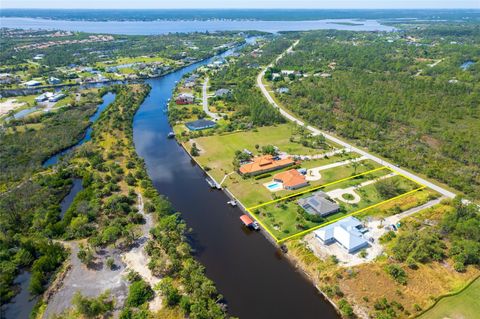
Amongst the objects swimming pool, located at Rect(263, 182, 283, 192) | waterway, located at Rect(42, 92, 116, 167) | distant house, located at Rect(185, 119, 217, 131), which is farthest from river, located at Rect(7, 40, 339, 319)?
distant house, located at Rect(185, 119, 217, 131)

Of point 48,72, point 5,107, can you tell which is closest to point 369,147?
point 5,107

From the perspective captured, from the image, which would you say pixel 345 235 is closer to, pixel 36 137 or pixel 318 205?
pixel 318 205

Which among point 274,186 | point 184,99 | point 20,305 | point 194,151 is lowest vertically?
point 20,305

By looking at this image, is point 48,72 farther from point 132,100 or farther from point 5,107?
point 132,100

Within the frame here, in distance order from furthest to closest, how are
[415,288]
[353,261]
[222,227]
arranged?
[222,227] → [353,261] → [415,288]

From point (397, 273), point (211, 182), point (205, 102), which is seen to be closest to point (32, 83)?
point (205, 102)

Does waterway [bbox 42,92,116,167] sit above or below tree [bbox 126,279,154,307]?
above

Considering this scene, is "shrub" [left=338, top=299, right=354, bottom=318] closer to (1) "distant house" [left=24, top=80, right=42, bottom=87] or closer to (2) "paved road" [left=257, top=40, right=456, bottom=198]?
(2) "paved road" [left=257, top=40, right=456, bottom=198]
